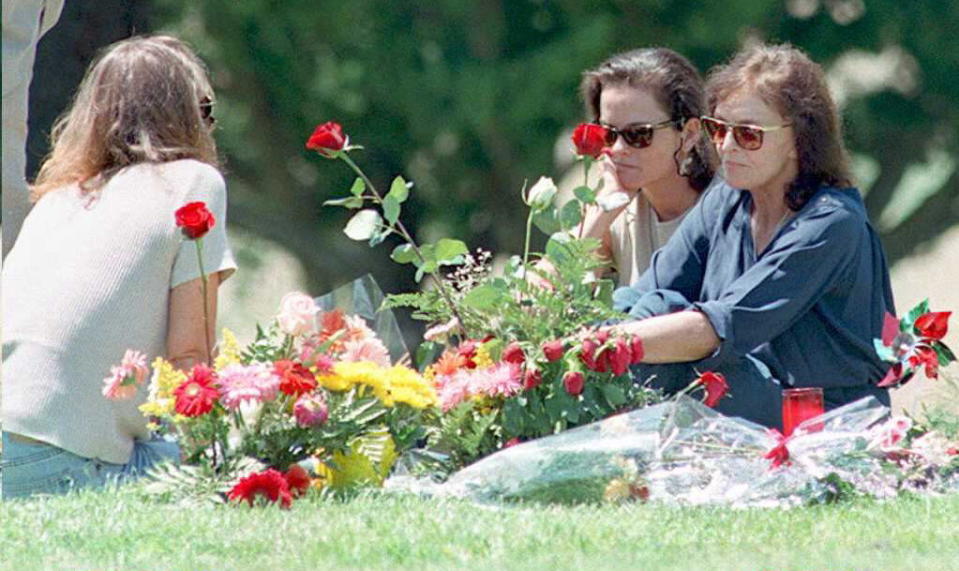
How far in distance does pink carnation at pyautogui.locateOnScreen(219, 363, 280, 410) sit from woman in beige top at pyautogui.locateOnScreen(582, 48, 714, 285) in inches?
57.2

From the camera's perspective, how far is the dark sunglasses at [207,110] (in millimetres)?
4145

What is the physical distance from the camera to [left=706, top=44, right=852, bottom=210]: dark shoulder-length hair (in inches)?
160

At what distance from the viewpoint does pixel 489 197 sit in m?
10.1

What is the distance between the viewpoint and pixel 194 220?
138 inches

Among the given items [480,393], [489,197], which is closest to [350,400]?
[480,393]

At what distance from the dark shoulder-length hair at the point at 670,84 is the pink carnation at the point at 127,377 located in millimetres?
1731

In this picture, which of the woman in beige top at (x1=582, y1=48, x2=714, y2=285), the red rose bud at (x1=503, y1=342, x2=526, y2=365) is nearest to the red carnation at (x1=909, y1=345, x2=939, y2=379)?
the red rose bud at (x1=503, y1=342, x2=526, y2=365)

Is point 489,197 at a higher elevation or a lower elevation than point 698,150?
lower

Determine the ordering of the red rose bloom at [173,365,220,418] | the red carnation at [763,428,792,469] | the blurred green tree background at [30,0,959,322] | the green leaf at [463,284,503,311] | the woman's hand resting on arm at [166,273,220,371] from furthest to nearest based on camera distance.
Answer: the blurred green tree background at [30,0,959,322] < the woman's hand resting on arm at [166,273,220,371] < the green leaf at [463,284,503,311] < the red carnation at [763,428,792,469] < the red rose bloom at [173,365,220,418]

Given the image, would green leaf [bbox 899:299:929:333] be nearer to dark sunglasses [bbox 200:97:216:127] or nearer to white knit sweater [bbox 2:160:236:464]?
white knit sweater [bbox 2:160:236:464]

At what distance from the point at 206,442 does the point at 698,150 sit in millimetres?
1806

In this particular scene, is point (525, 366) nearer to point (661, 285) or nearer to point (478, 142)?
point (661, 285)

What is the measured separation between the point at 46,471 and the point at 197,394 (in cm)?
60

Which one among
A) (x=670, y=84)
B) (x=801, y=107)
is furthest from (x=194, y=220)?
(x=670, y=84)
